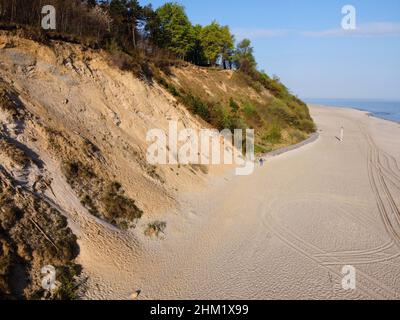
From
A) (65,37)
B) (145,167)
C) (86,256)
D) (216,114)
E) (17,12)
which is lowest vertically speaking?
(86,256)

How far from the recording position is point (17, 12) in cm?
1495

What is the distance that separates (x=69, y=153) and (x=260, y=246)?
6993 mm

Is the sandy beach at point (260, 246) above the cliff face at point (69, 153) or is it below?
below

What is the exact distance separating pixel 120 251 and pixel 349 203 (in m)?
10.1

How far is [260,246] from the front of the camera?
34.3 ft

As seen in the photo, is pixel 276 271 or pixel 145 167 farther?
pixel 145 167

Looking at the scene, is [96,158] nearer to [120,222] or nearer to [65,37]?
[120,222]

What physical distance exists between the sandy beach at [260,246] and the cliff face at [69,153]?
2.65 feet

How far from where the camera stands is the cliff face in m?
8.23

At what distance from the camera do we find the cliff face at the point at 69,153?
8.23m

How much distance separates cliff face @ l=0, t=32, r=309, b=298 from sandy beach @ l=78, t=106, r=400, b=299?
81cm

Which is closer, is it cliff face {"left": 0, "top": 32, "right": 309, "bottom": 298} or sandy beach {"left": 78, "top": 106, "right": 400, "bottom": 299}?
cliff face {"left": 0, "top": 32, "right": 309, "bottom": 298}

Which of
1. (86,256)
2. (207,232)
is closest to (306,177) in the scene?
(207,232)

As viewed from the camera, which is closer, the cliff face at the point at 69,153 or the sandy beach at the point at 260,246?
the cliff face at the point at 69,153
